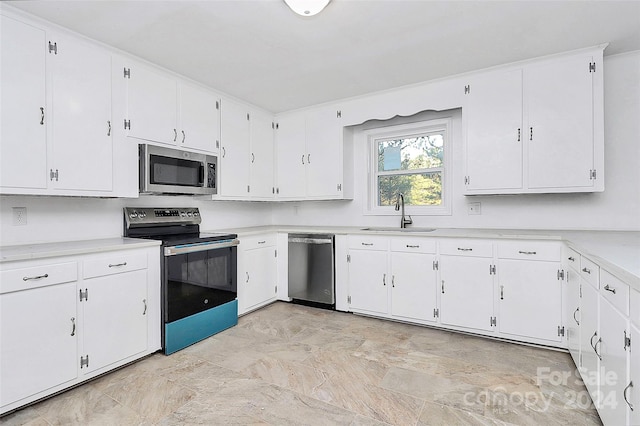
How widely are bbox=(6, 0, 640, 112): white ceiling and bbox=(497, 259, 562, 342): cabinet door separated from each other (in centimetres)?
173

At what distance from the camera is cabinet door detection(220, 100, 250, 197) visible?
11.6 ft

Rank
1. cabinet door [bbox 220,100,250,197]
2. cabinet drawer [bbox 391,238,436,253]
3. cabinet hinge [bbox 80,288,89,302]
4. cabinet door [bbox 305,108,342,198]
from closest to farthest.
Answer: cabinet hinge [bbox 80,288,89,302], cabinet drawer [bbox 391,238,436,253], cabinet door [bbox 220,100,250,197], cabinet door [bbox 305,108,342,198]

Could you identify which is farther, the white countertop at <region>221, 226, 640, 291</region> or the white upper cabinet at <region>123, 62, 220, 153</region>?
the white upper cabinet at <region>123, 62, 220, 153</region>

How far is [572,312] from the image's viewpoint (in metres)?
2.32

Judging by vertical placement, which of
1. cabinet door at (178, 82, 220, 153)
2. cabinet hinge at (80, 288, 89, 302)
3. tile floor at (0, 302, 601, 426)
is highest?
cabinet door at (178, 82, 220, 153)

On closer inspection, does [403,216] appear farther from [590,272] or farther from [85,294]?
[85,294]

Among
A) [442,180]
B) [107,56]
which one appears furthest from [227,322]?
[442,180]

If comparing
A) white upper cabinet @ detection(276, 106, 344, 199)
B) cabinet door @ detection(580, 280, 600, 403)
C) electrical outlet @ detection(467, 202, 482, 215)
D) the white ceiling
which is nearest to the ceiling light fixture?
the white ceiling

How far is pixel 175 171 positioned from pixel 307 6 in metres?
1.83

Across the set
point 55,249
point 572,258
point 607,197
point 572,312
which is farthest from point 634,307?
point 55,249

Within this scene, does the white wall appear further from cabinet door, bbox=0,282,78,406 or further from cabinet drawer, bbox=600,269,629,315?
cabinet door, bbox=0,282,78,406

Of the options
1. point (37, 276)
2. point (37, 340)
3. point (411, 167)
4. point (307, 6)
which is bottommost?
point (37, 340)

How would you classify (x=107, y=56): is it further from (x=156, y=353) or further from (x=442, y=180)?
(x=442, y=180)

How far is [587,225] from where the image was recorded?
9.55 feet
